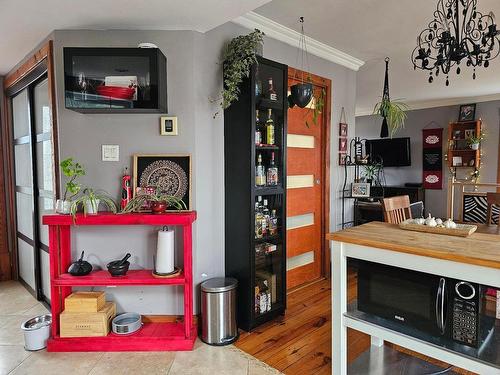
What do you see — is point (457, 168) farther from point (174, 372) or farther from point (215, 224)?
point (174, 372)

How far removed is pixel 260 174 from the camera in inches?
106

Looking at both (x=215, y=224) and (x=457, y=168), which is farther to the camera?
(x=457, y=168)

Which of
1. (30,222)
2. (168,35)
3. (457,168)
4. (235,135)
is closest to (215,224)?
(235,135)

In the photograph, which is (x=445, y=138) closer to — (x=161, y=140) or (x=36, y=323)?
(x=161, y=140)

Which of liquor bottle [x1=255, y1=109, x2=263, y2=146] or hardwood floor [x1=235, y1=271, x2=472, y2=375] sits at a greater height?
liquor bottle [x1=255, y1=109, x2=263, y2=146]

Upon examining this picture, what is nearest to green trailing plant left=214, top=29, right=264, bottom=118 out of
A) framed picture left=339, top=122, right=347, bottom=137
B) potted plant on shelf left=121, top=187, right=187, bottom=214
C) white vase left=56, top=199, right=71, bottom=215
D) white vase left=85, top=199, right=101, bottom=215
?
potted plant on shelf left=121, top=187, right=187, bottom=214

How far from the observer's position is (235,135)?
2643 millimetres

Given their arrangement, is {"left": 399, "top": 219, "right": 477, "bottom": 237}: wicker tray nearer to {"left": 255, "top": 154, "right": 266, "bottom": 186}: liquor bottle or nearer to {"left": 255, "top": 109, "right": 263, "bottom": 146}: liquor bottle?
{"left": 255, "top": 154, "right": 266, "bottom": 186}: liquor bottle

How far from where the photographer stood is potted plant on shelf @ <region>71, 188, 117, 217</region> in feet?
7.67

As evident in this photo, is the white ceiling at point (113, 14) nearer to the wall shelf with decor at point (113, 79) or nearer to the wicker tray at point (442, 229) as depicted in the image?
the wall shelf with decor at point (113, 79)

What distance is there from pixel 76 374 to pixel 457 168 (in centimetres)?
672

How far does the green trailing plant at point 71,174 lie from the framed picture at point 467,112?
6550 mm

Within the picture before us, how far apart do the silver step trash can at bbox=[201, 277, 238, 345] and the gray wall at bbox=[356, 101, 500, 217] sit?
5.62 metres

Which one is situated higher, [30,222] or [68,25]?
[68,25]
